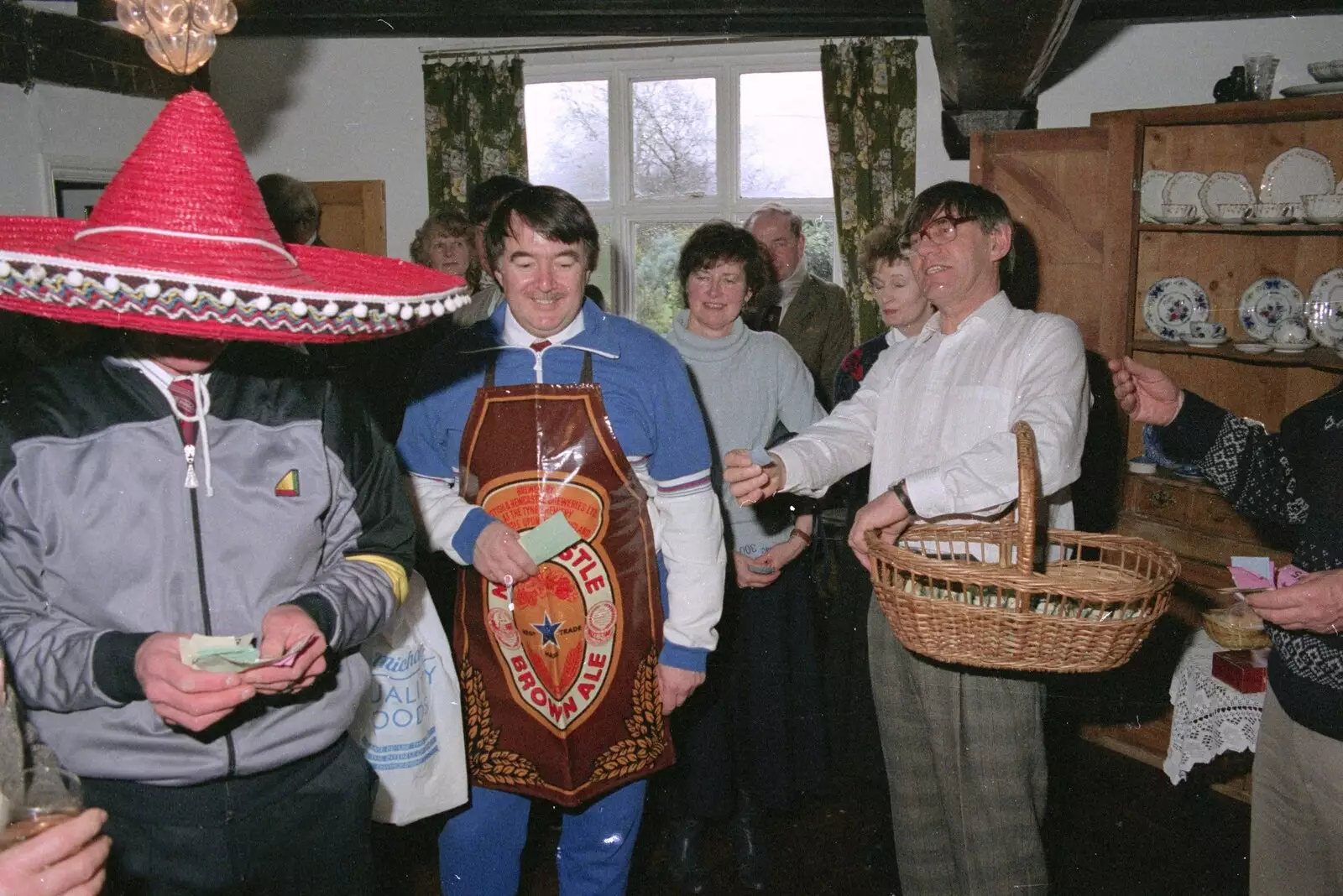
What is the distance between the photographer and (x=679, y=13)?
4.86 meters

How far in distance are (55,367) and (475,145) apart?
493 centimetres

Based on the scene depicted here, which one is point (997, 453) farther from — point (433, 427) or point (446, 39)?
point (446, 39)

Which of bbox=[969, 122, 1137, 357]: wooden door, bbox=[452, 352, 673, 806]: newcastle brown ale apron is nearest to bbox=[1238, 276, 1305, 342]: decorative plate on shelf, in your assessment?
bbox=[969, 122, 1137, 357]: wooden door

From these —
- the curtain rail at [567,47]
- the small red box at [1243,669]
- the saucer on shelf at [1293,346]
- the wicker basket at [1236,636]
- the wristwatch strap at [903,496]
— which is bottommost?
the small red box at [1243,669]

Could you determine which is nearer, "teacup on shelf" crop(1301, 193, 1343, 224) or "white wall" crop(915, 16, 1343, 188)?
"teacup on shelf" crop(1301, 193, 1343, 224)

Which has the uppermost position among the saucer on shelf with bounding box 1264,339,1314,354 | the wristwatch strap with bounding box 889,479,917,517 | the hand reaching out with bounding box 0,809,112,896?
the saucer on shelf with bounding box 1264,339,1314,354

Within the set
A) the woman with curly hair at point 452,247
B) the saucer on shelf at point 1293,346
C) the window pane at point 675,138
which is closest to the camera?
the saucer on shelf at point 1293,346

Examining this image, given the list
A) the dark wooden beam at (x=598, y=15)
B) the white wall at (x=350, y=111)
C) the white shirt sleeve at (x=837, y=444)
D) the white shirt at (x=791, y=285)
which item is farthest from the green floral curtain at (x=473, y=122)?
the white shirt sleeve at (x=837, y=444)

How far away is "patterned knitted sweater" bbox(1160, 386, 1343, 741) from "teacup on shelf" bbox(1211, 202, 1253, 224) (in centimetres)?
204

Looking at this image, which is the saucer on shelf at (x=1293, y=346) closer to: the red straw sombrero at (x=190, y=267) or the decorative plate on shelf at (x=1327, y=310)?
the decorative plate on shelf at (x=1327, y=310)

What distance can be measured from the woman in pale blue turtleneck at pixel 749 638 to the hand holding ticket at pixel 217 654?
4.93ft

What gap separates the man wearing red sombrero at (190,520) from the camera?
1214 mm

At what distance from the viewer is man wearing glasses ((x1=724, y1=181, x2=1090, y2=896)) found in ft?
5.94

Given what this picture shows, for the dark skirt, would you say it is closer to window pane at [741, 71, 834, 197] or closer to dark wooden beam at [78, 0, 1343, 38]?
dark wooden beam at [78, 0, 1343, 38]
